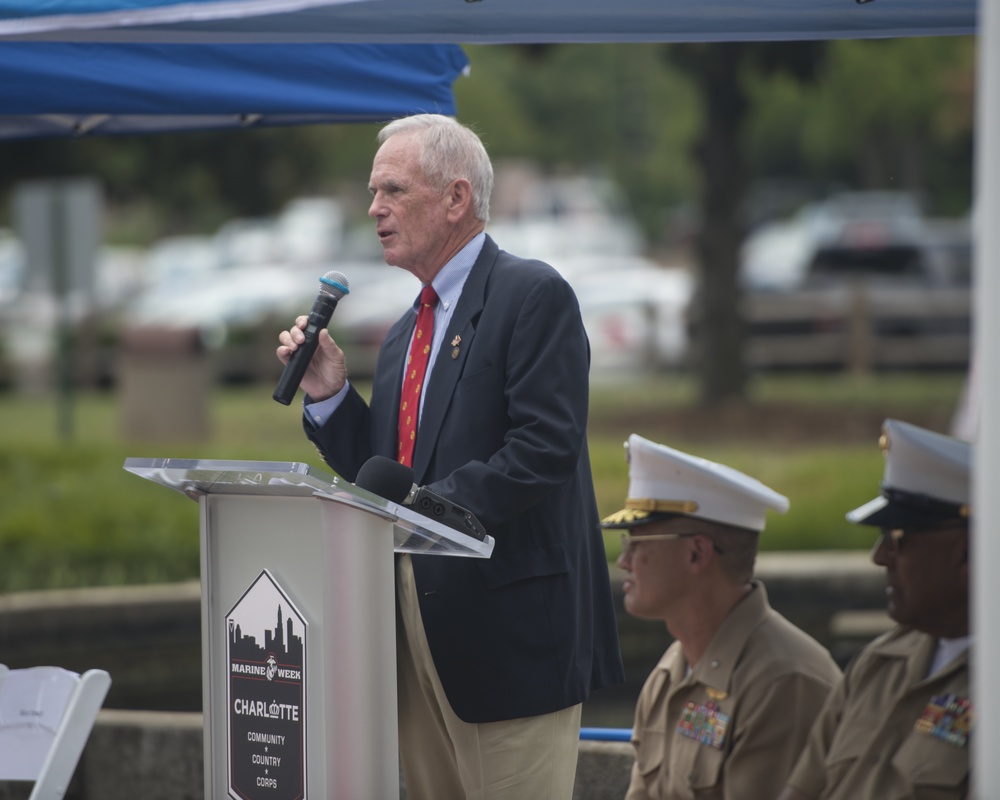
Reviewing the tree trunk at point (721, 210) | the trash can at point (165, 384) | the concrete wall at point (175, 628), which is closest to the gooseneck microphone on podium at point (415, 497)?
the concrete wall at point (175, 628)

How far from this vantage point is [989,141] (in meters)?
1.74

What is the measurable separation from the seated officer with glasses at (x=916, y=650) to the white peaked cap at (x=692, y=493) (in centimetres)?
51

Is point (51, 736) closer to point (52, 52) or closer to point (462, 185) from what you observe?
point (462, 185)

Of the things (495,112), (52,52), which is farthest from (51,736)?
(495,112)

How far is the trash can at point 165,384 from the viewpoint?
573 inches

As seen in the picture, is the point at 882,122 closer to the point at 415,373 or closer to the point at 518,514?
the point at 415,373

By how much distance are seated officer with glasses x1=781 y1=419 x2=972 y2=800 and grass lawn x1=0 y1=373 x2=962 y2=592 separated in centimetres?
507

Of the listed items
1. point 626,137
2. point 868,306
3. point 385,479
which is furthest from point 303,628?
point 626,137

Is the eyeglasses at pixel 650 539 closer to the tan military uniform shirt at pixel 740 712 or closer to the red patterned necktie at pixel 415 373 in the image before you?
the tan military uniform shirt at pixel 740 712

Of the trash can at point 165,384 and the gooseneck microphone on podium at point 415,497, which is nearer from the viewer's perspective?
the gooseneck microphone on podium at point 415,497

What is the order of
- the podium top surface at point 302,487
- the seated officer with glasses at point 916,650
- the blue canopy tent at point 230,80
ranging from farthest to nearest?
1. the blue canopy tent at point 230,80
2. the seated officer with glasses at point 916,650
3. the podium top surface at point 302,487

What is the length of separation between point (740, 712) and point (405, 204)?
129 cm

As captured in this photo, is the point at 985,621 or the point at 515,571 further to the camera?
the point at 515,571

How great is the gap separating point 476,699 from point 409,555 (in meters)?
0.31
